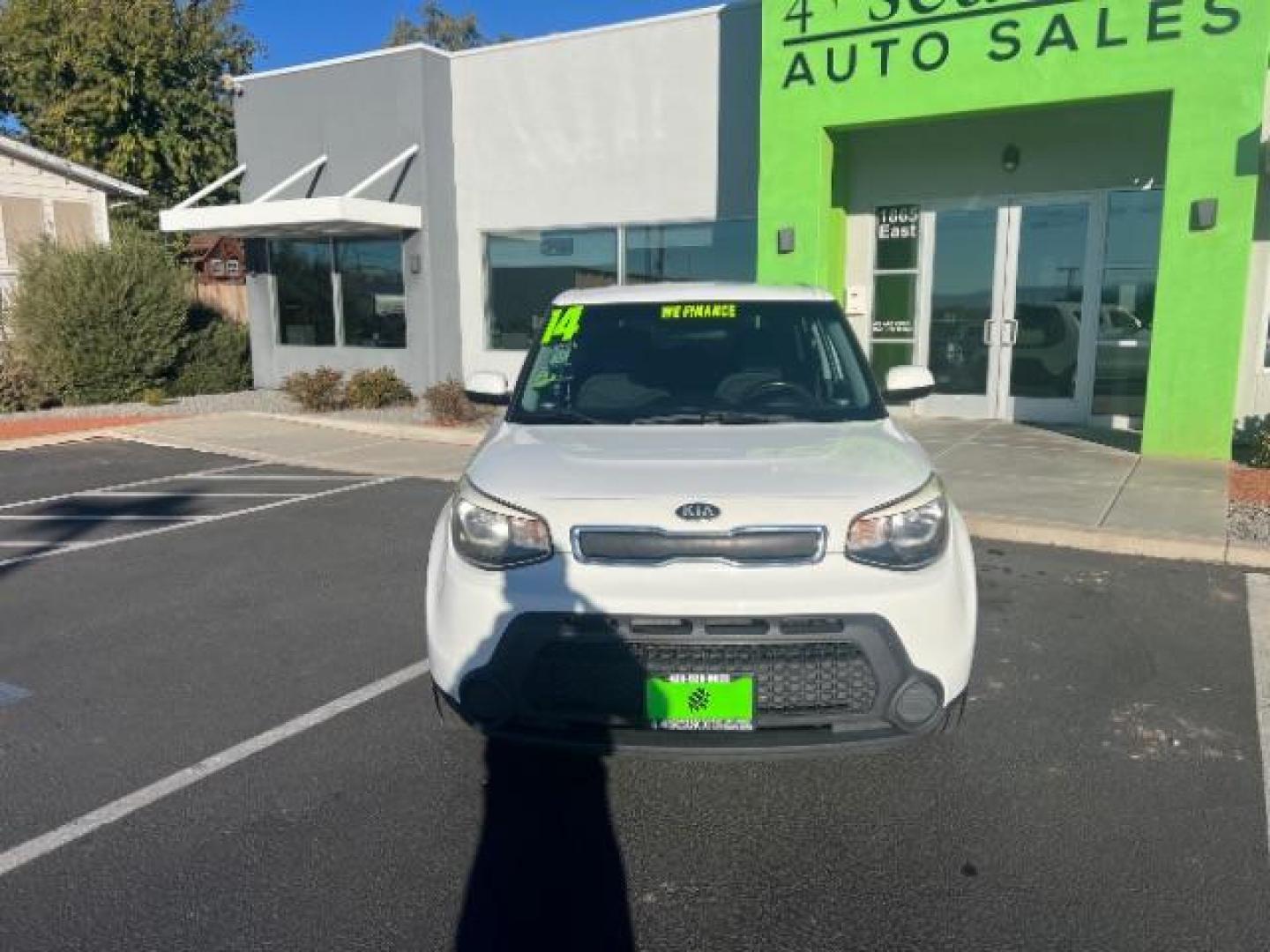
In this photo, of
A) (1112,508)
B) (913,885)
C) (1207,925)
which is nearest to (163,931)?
(913,885)

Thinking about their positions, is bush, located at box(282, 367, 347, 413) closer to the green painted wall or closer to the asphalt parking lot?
the green painted wall

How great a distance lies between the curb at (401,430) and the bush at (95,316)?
142 inches

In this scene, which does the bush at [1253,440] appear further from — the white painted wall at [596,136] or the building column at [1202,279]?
the white painted wall at [596,136]

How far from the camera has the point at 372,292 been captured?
15.9 m

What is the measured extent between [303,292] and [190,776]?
14.8 m

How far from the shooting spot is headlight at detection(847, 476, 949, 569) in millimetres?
2932

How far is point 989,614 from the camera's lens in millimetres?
5203

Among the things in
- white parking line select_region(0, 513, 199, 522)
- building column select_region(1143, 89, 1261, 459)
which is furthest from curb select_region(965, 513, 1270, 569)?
white parking line select_region(0, 513, 199, 522)

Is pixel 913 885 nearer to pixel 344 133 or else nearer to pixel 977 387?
pixel 977 387

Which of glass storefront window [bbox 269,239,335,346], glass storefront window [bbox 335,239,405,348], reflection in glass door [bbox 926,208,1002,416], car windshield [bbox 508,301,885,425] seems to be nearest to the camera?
car windshield [bbox 508,301,885,425]

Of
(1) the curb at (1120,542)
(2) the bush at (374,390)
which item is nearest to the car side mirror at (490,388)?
(1) the curb at (1120,542)

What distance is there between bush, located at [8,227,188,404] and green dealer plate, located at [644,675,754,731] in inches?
593

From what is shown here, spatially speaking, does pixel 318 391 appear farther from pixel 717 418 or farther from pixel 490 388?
pixel 717 418

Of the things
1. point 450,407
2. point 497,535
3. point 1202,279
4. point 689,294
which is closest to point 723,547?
point 497,535
